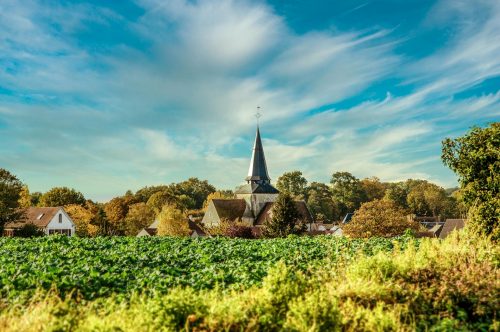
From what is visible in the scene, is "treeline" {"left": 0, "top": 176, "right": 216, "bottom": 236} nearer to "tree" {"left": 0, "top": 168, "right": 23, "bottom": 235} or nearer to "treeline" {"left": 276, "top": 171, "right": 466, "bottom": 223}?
"tree" {"left": 0, "top": 168, "right": 23, "bottom": 235}

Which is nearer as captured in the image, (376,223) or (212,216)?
(376,223)

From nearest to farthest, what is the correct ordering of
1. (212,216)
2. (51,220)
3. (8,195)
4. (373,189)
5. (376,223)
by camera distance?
(376,223) < (8,195) < (51,220) < (212,216) < (373,189)

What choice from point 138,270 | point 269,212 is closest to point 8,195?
point 269,212

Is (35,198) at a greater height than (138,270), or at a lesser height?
greater

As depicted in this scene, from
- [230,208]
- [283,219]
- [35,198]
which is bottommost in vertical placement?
[283,219]

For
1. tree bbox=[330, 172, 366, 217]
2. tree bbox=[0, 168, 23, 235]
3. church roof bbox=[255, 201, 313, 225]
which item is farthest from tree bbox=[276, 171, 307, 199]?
tree bbox=[0, 168, 23, 235]

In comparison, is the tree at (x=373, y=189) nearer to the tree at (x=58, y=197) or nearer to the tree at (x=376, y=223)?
the tree at (x=58, y=197)

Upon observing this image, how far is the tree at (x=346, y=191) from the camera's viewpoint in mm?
94312

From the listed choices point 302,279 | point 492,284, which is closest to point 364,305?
point 302,279

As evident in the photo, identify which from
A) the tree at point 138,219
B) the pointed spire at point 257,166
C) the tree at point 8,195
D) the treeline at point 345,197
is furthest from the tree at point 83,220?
the treeline at point 345,197

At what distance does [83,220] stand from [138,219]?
8406 mm

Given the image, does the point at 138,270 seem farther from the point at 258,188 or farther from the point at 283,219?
the point at 258,188

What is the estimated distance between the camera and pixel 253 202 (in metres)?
68.4

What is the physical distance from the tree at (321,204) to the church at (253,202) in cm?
2381
